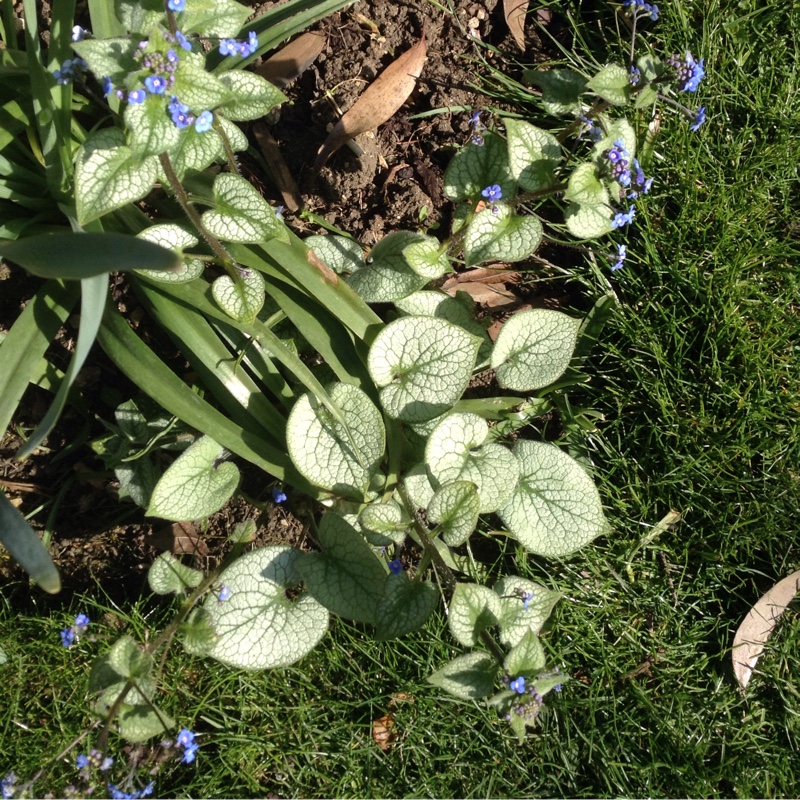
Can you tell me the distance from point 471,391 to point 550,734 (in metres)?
0.93

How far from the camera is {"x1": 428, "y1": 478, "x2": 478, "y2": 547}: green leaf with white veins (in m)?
1.58

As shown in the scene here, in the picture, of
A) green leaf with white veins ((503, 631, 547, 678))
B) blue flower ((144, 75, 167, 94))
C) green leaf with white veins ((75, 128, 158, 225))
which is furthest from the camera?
green leaf with white veins ((503, 631, 547, 678))

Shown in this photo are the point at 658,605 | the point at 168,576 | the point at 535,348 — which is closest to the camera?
the point at 168,576

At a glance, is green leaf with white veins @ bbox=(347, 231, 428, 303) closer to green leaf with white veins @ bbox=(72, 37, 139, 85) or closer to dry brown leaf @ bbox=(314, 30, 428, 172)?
dry brown leaf @ bbox=(314, 30, 428, 172)

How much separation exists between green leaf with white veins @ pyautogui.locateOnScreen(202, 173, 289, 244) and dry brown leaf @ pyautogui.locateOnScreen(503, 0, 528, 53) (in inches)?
46.2

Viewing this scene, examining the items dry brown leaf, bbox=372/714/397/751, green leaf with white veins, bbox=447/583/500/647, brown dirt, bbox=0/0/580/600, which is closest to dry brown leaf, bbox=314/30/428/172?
brown dirt, bbox=0/0/580/600

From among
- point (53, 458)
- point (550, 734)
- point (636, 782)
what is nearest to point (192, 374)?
point (53, 458)

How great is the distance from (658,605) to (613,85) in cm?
134

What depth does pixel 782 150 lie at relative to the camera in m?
2.23

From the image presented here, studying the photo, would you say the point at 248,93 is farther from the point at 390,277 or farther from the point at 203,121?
the point at 390,277

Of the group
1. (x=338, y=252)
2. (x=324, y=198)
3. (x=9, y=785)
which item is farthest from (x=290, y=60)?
(x=9, y=785)

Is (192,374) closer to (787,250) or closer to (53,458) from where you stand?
(53,458)

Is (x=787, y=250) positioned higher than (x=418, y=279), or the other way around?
(x=418, y=279)

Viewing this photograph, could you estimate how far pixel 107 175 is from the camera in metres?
1.46
